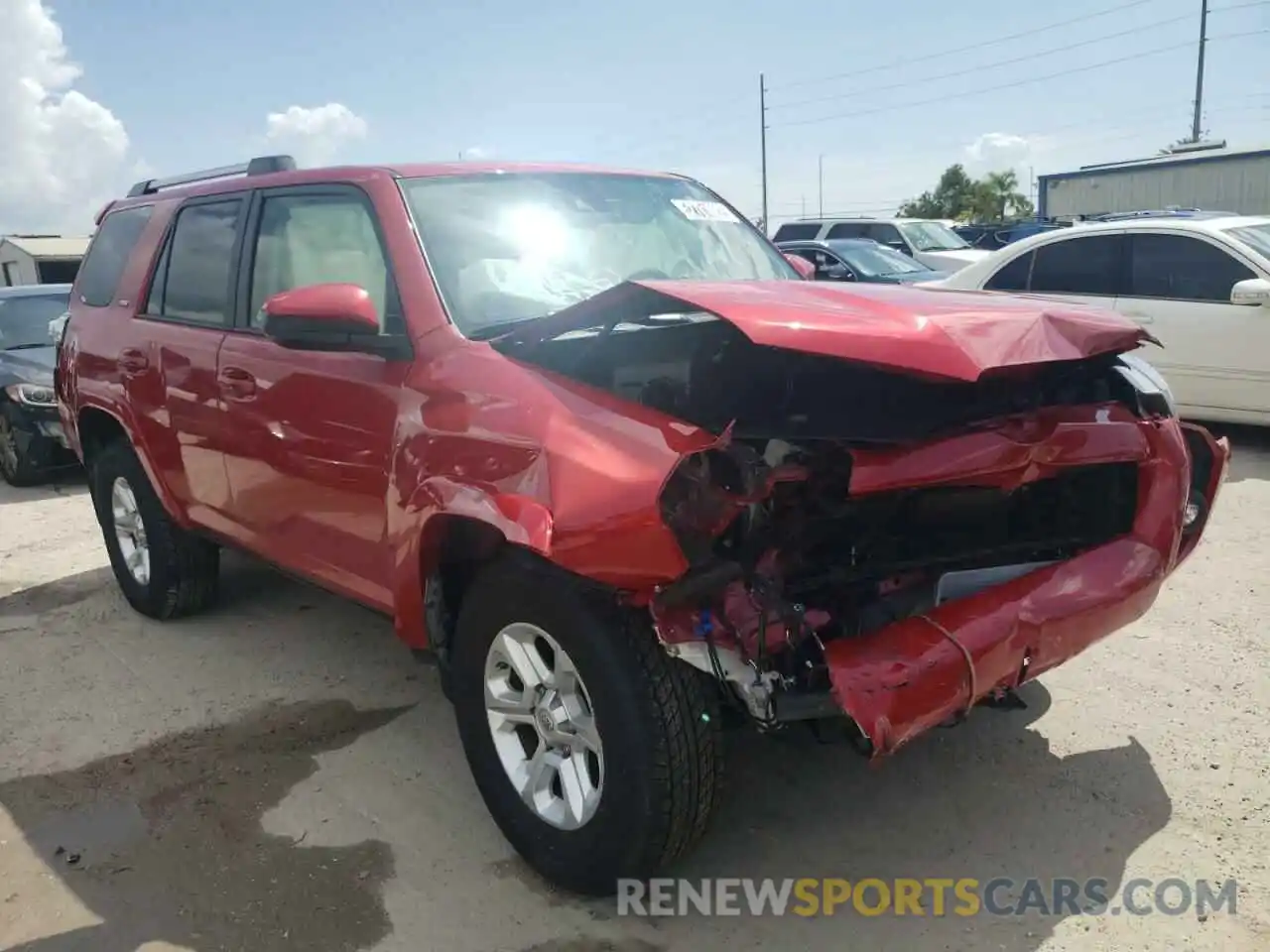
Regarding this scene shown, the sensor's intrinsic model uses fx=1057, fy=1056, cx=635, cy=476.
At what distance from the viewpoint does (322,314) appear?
3.02 m

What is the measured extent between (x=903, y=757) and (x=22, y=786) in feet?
9.78

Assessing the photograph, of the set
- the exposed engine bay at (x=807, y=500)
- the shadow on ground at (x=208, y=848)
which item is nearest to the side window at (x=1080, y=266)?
the exposed engine bay at (x=807, y=500)

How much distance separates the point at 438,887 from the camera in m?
2.89

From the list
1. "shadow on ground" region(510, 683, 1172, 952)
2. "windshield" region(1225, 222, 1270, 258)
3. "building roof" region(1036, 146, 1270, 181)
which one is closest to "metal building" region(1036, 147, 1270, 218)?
"building roof" region(1036, 146, 1270, 181)

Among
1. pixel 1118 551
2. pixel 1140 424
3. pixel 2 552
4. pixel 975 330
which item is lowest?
pixel 2 552

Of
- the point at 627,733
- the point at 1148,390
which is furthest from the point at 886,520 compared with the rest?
the point at 627,733

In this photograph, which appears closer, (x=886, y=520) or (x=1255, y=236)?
(x=886, y=520)

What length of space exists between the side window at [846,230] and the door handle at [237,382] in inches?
642

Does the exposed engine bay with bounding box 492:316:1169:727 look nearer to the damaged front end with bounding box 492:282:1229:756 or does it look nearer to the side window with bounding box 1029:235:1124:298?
the damaged front end with bounding box 492:282:1229:756

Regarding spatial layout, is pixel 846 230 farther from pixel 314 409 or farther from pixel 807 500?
pixel 807 500

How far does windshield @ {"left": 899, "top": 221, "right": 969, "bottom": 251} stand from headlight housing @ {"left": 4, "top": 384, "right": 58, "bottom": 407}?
44.0 feet

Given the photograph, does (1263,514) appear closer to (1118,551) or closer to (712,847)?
(1118,551)

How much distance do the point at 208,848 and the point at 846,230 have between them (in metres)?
17.9

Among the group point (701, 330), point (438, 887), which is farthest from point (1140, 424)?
point (438, 887)
